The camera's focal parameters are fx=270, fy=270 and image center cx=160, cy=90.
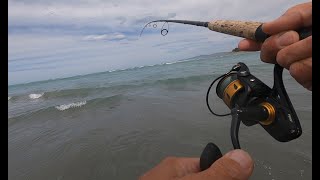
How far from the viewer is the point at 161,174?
1616mm

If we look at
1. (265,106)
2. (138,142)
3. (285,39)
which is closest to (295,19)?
(285,39)

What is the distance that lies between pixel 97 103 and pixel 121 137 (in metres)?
5.04

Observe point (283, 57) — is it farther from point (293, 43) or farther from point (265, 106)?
point (265, 106)

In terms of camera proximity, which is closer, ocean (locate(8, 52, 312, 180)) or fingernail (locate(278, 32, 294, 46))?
fingernail (locate(278, 32, 294, 46))

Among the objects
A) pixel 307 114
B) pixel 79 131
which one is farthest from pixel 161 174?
pixel 79 131

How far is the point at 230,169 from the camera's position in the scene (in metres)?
1.27

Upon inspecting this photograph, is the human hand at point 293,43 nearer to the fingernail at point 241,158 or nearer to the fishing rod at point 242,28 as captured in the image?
the fishing rod at point 242,28

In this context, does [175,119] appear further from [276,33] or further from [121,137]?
[276,33]

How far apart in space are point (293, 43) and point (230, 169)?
2.49 feet

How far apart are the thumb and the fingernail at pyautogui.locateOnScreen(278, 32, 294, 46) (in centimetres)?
69

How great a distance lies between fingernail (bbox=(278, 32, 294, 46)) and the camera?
149 cm

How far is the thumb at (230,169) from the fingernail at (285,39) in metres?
0.69

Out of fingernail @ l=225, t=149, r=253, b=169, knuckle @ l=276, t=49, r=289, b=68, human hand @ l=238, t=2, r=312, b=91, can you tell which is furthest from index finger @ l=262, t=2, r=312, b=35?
fingernail @ l=225, t=149, r=253, b=169

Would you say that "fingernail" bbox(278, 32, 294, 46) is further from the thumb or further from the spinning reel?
the thumb
